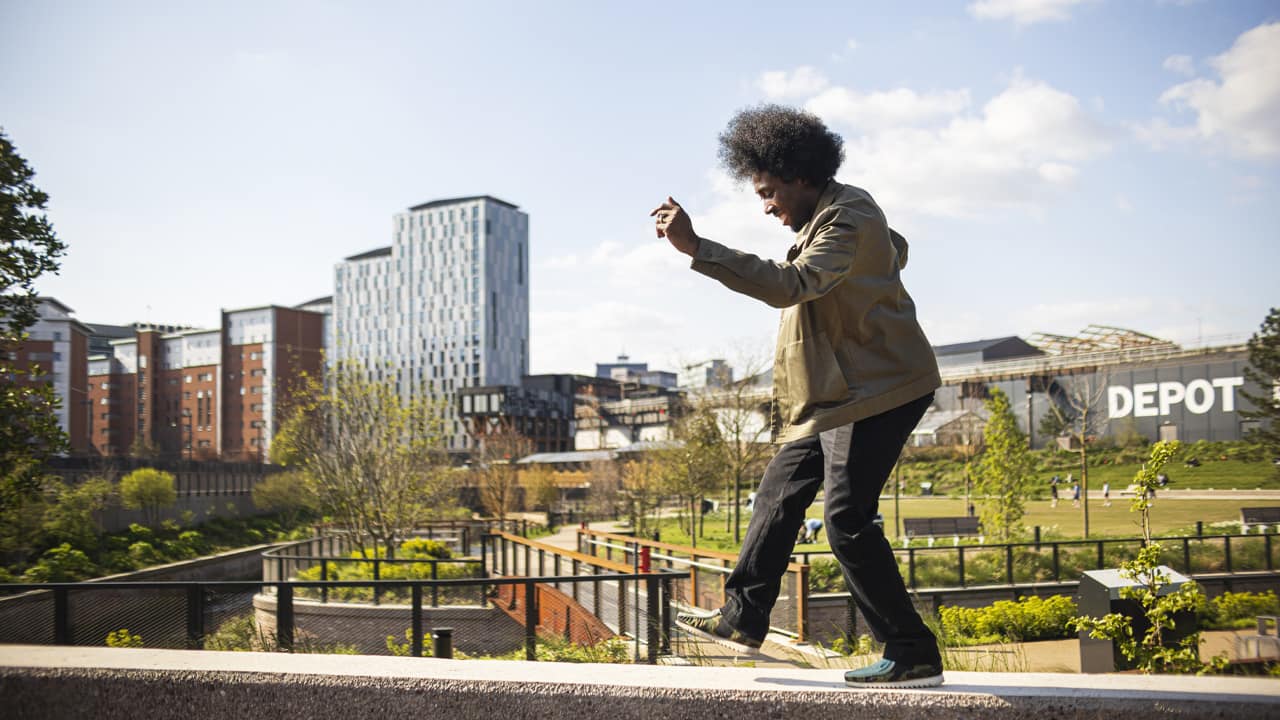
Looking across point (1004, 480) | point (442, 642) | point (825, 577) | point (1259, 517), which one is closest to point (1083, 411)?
point (1004, 480)

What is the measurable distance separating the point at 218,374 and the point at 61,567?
8934 centimetres

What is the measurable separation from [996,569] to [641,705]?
634 inches

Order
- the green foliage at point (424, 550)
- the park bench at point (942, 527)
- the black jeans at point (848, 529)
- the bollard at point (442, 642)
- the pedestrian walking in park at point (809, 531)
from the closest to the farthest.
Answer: the black jeans at point (848, 529)
the bollard at point (442, 642)
the pedestrian walking in park at point (809, 531)
the park bench at point (942, 527)
the green foliage at point (424, 550)

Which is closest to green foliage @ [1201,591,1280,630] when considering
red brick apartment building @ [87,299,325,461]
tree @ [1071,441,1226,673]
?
tree @ [1071,441,1226,673]

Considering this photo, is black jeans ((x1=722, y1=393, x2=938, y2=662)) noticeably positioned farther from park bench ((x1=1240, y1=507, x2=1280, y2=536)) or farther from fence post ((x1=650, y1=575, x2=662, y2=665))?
park bench ((x1=1240, y1=507, x2=1280, y2=536))

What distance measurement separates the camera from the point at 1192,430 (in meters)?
16.5

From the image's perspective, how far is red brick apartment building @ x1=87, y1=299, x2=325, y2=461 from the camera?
9119 cm

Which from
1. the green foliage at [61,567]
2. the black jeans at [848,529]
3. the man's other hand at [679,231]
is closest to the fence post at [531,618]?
the black jeans at [848,529]

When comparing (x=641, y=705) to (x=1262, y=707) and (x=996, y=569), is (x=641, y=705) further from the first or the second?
(x=996, y=569)

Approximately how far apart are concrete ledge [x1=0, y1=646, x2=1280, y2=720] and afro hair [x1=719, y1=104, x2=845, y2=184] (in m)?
1.61

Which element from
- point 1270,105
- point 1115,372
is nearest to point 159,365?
point 1115,372

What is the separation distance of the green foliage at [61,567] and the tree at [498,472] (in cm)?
1853

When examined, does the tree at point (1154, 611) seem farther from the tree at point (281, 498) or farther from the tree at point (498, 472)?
the tree at point (281, 498)

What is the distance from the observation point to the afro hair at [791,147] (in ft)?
9.84
